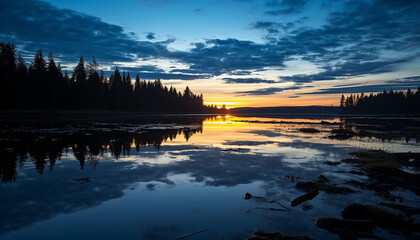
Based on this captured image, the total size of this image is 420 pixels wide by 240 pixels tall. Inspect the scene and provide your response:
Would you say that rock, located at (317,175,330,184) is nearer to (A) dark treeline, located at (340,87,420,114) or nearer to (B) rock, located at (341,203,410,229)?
(B) rock, located at (341,203,410,229)

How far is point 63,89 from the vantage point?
7631cm

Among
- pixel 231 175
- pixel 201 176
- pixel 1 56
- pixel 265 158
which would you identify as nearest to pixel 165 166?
pixel 201 176

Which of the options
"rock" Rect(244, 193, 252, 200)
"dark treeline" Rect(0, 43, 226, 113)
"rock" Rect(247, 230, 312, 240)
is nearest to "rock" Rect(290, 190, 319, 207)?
"rock" Rect(244, 193, 252, 200)

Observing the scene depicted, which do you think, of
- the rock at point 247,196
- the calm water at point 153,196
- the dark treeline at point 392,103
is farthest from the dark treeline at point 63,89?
the dark treeline at point 392,103

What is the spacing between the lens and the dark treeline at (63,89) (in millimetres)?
62969

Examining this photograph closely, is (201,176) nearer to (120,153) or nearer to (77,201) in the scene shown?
(77,201)

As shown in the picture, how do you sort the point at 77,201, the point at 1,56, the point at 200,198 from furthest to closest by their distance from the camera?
the point at 1,56, the point at 200,198, the point at 77,201

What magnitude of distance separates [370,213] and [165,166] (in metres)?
10.5

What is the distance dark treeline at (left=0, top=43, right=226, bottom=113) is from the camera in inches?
2479

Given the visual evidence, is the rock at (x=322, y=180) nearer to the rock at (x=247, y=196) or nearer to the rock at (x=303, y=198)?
the rock at (x=303, y=198)

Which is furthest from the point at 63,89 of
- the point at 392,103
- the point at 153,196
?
the point at 392,103

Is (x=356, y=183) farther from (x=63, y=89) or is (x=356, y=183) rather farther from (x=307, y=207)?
(x=63, y=89)

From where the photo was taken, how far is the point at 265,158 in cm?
1711

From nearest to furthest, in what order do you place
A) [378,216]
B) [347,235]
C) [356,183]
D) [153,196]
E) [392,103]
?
1. [347,235]
2. [378,216]
3. [153,196]
4. [356,183]
5. [392,103]
